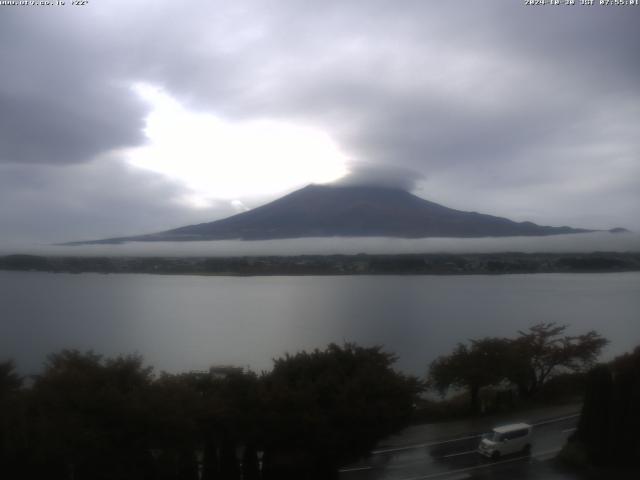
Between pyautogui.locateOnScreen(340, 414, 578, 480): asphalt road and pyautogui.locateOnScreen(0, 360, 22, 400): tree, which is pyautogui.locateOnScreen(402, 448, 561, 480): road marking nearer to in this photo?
pyautogui.locateOnScreen(340, 414, 578, 480): asphalt road

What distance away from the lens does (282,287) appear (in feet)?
95.3

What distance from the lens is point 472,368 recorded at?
1477cm

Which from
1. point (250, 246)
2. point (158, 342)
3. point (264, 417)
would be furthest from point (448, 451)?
point (250, 246)

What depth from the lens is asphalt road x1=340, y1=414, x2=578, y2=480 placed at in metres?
8.55

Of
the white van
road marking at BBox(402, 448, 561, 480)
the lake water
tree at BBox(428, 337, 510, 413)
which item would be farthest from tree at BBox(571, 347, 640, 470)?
the lake water

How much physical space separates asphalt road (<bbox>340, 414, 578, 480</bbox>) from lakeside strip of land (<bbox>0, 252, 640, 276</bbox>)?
30.0 ft

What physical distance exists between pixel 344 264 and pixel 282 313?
359 centimetres

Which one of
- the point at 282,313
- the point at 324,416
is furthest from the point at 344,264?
the point at 324,416

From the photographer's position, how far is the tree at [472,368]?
1464 cm

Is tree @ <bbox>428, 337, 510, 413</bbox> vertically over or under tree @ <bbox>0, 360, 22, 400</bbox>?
under

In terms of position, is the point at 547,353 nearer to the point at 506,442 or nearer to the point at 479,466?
the point at 506,442

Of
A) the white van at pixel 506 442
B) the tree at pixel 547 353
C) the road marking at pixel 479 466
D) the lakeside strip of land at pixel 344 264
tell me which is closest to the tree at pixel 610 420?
the road marking at pixel 479 466

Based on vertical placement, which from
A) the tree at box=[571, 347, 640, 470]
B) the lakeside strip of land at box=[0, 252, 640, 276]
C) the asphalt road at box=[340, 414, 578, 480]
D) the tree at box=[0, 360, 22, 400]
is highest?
the lakeside strip of land at box=[0, 252, 640, 276]

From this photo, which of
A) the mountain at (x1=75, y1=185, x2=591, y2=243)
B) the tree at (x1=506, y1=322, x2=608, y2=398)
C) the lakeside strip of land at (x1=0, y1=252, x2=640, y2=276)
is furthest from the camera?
the mountain at (x1=75, y1=185, x2=591, y2=243)
